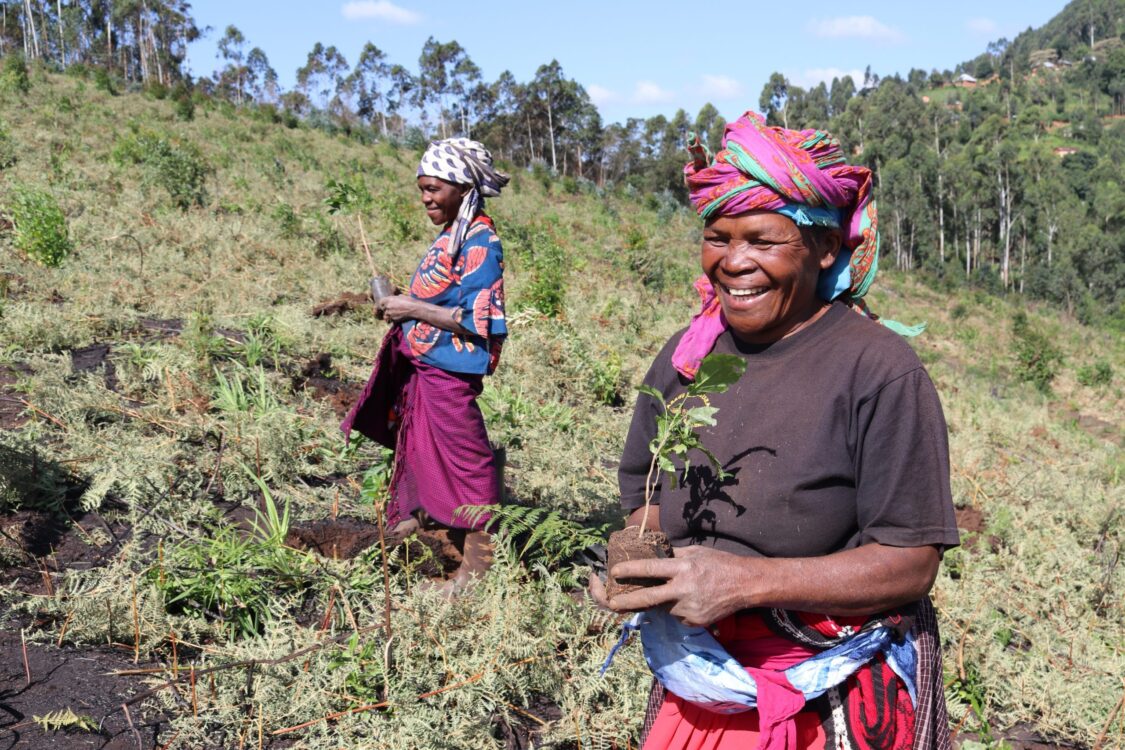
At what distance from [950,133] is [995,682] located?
266 ft

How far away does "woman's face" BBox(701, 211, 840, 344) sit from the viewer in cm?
123

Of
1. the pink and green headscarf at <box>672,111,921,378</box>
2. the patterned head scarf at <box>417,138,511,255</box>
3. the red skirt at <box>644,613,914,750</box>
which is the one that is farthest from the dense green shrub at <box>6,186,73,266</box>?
the red skirt at <box>644,613,914,750</box>

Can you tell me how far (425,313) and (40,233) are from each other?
4.83 metres

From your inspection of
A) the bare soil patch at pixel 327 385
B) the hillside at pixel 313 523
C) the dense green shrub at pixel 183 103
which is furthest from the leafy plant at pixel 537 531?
the dense green shrub at pixel 183 103

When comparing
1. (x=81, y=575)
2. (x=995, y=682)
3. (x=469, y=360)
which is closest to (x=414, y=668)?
(x=469, y=360)

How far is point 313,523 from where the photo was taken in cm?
352

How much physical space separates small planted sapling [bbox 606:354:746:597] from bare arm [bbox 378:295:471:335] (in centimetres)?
170

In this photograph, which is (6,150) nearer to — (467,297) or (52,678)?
(467,297)

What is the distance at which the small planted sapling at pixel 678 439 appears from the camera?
3.84ft

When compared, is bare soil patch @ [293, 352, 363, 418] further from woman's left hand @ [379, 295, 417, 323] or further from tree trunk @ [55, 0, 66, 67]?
tree trunk @ [55, 0, 66, 67]

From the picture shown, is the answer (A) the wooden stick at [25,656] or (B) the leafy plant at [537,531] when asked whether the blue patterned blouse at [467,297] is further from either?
(A) the wooden stick at [25,656]

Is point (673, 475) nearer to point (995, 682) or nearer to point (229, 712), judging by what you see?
point (229, 712)

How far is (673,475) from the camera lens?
1.32 meters

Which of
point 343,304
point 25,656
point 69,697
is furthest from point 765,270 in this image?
point 343,304
